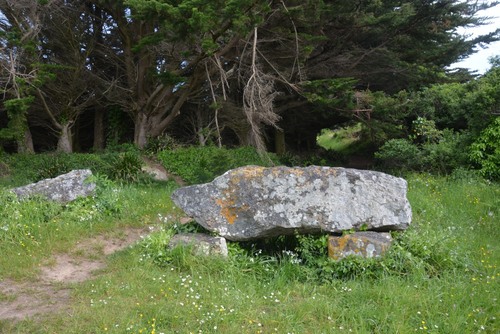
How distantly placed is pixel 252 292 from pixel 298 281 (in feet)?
2.12

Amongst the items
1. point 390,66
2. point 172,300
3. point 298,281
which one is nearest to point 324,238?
point 298,281

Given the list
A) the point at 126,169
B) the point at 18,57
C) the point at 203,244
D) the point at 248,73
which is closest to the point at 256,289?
the point at 203,244

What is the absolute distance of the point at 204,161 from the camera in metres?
11.5

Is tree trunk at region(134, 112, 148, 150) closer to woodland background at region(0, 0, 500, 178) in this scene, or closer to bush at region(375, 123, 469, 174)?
woodland background at region(0, 0, 500, 178)

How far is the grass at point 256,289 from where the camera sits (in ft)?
11.7

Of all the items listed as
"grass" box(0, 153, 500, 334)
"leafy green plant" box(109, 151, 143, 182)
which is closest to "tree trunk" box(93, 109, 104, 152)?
"leafy green plant" box(109, 151, 143, 182)

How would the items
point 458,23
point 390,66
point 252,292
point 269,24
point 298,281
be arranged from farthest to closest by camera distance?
point 458,23 → point 390,66 → point 269,24 → point 298,281 → point 252,292

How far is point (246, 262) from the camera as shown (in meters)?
4.83

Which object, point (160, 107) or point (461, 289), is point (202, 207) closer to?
point (461, 289)

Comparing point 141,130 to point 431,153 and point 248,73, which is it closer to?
point 248,73

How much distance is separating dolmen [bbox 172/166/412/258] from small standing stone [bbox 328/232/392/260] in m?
0.01

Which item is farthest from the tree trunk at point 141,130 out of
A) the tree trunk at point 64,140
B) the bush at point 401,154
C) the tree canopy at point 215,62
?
the bush at point 401,154

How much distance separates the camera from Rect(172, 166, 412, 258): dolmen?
497cm

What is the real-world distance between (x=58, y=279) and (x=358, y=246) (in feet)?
11.0
